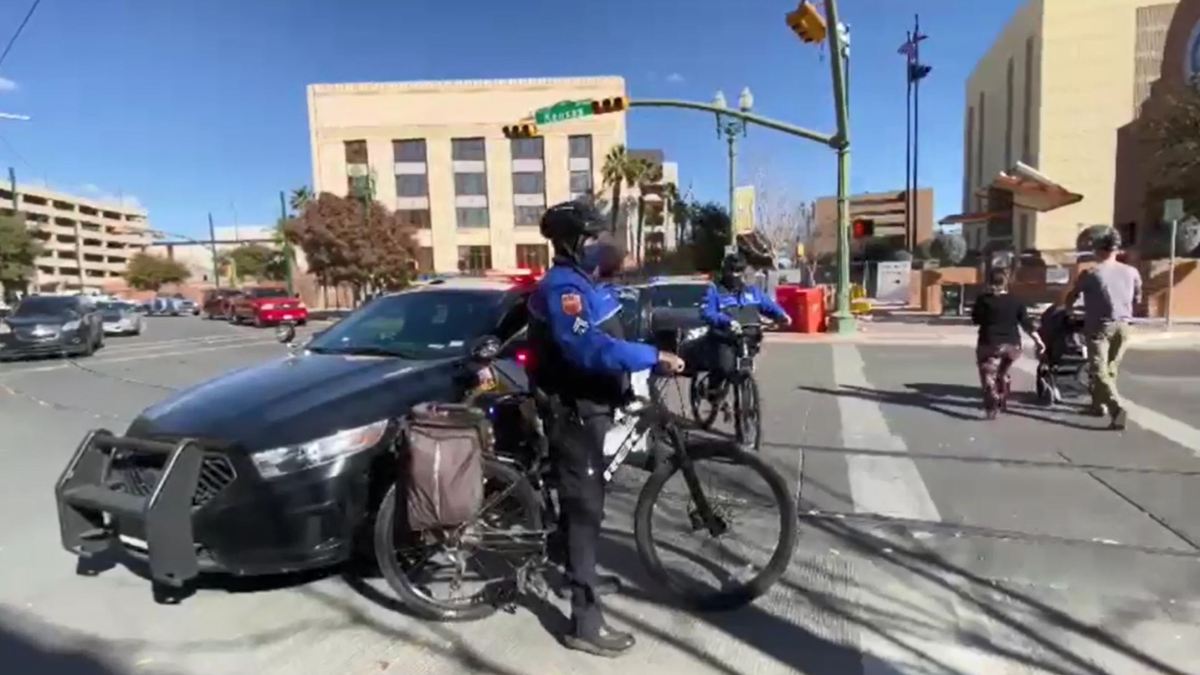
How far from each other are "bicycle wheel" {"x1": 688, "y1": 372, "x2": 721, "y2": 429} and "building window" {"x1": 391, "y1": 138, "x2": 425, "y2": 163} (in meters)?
55.5

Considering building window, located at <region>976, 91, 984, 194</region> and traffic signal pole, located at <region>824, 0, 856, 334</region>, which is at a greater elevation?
building window, located at <region>976, 91, 984, 194</region>

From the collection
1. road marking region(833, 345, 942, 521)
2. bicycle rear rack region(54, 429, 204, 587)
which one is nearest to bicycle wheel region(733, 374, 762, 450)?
road marking region(833, 345, 942, 521)

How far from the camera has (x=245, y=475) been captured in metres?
3.13

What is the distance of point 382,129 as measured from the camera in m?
57.4

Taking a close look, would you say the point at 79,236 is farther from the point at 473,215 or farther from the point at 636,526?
the point at 636,526

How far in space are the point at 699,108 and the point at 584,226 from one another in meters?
12.6

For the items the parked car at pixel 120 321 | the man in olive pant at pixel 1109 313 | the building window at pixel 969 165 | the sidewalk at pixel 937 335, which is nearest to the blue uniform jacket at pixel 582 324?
the man in olive pant at pixel 1109 313

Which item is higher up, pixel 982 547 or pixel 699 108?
pixel 699 108

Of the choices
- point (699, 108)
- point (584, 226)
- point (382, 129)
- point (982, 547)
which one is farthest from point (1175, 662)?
point (382, 129)

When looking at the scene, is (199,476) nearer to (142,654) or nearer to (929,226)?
(142,654)

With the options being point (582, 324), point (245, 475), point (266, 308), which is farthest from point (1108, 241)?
point (266, 308)

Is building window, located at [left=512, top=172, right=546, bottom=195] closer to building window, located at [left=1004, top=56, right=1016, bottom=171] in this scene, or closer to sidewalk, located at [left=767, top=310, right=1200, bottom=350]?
building window, located at [left=1004, top=56, right=1016, bottom=171]

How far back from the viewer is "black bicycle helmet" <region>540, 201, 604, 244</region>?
9.74ft

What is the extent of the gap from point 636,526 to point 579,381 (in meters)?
Result: 0.99
